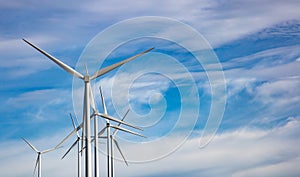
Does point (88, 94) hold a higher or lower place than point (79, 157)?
lower

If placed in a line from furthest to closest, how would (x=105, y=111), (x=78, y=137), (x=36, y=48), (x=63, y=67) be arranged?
(x=78, y=137) < (x=105, y=111) < (x=63, y=67) < (x=36, y=48)

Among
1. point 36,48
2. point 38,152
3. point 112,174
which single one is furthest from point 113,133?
point 36,48

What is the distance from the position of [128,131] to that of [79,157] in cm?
1542

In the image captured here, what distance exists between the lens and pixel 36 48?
4428 cm

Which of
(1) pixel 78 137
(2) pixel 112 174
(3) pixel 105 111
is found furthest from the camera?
(1) pixel 78 137

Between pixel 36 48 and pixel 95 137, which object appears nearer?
pixel 36 48

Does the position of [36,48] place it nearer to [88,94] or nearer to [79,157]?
[88,94]

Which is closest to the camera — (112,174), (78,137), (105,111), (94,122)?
(94,122)

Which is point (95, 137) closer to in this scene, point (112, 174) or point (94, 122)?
point (94, 122)

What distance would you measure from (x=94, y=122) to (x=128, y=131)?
9047mm

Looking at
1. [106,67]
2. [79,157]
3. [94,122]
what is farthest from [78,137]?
[106,67]

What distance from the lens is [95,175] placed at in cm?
4588

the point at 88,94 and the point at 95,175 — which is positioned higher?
the point at 88,94

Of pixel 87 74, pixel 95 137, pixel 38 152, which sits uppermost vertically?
pixel 38 152
